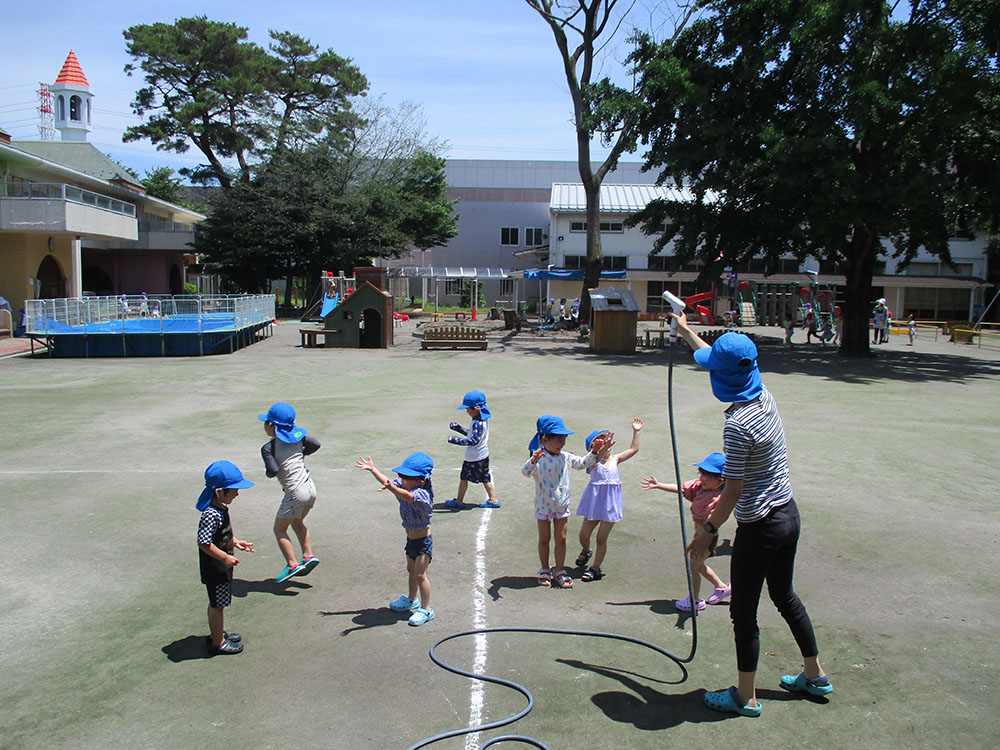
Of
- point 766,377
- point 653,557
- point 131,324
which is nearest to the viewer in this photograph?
point 653,557

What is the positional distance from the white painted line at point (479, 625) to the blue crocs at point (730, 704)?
4.17 ft

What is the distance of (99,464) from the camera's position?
9.98 meters

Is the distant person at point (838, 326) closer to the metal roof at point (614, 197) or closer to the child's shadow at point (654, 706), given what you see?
the metal roof at point (614, 197)


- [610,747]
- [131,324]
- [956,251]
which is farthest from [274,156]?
[610,747]

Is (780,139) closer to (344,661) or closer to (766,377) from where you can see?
(766,377)

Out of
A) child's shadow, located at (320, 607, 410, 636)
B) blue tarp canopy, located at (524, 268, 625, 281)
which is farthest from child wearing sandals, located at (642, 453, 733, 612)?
blue tarp canopy, located at (524, 268, 625, 281)

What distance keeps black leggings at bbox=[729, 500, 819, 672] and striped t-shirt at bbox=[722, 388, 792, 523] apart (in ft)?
0.26

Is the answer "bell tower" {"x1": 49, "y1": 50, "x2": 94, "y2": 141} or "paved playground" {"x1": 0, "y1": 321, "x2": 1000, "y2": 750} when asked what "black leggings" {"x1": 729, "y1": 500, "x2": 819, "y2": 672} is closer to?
"paved playground" {"x1": 0, "y1": 321, "x2": 1000, "y2": 750}

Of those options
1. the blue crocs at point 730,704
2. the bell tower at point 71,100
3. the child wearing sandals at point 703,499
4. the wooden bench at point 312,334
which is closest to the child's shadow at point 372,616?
the child wearing sandals at point 703,499

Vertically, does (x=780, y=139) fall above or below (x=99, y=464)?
above

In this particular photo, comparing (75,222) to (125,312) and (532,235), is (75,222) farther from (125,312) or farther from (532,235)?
(532,235)

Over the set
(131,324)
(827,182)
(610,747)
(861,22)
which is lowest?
(610,747)

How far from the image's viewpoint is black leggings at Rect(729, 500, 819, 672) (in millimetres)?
3973

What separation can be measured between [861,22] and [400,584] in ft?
79.5
